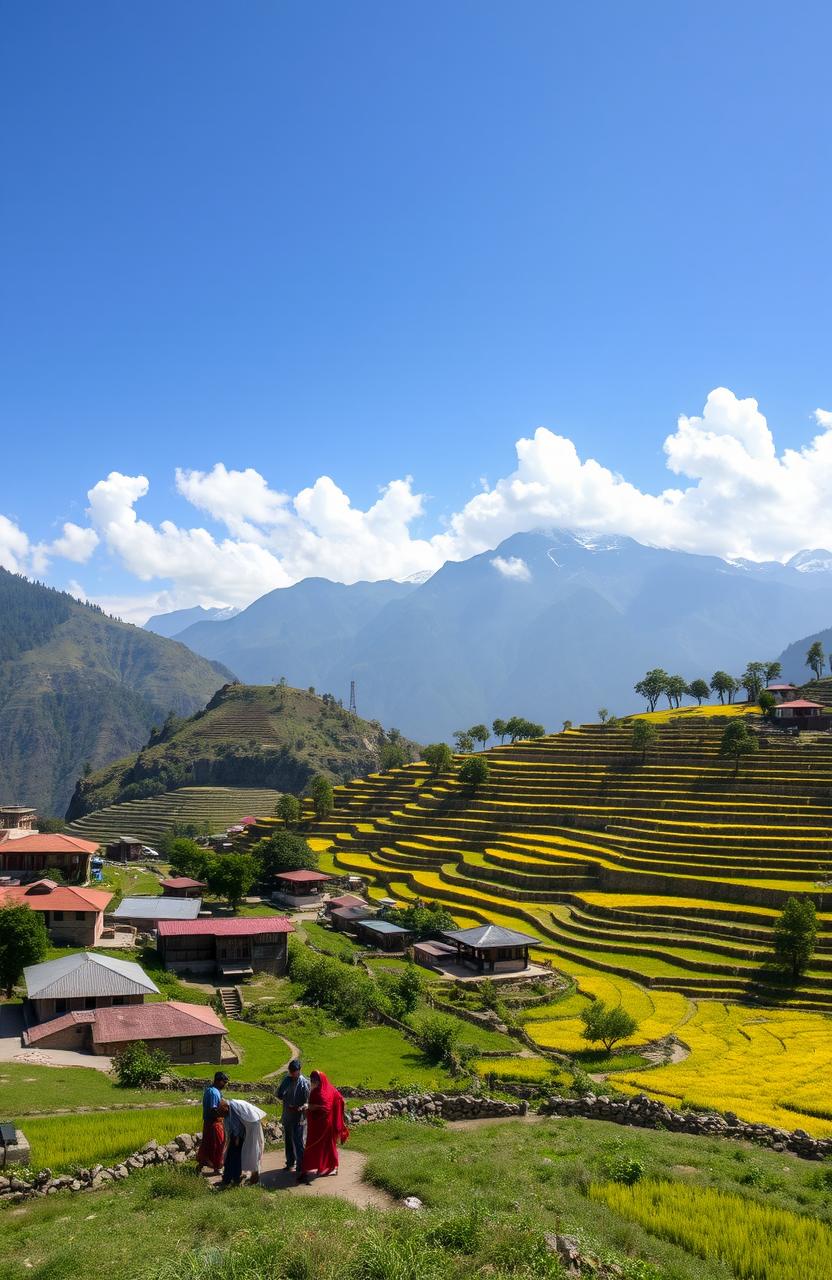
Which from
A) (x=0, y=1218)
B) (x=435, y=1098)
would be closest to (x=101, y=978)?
(x=435, y=1098)

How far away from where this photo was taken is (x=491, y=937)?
4597cm

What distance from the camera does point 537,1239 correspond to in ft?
35.1

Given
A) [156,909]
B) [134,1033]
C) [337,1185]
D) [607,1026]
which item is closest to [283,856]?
[156,909]

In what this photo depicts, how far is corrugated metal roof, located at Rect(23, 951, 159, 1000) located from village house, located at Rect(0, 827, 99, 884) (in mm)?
29246

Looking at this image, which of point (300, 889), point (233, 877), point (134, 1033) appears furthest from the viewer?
point (300, 889)

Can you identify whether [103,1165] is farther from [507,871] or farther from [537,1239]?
[507,871]

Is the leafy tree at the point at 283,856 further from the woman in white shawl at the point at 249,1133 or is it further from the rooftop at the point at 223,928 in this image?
the woman in white shawl at the point at 249,1133

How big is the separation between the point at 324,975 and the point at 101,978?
37.0 feet

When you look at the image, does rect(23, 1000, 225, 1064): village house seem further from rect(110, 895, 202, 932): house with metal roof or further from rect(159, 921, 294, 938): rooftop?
rect(110, 895, 202, 932): house with metal roof

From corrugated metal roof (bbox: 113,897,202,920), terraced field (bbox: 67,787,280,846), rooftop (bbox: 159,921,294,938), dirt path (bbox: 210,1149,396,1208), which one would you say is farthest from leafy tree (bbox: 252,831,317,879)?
dirt path (bbox: 210,1149,396,1208)

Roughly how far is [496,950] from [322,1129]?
34.0 m

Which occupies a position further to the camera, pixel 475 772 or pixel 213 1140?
pixel 475 772

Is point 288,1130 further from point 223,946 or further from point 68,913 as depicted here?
point 68,913

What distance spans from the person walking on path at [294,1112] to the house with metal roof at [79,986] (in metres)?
21.4
